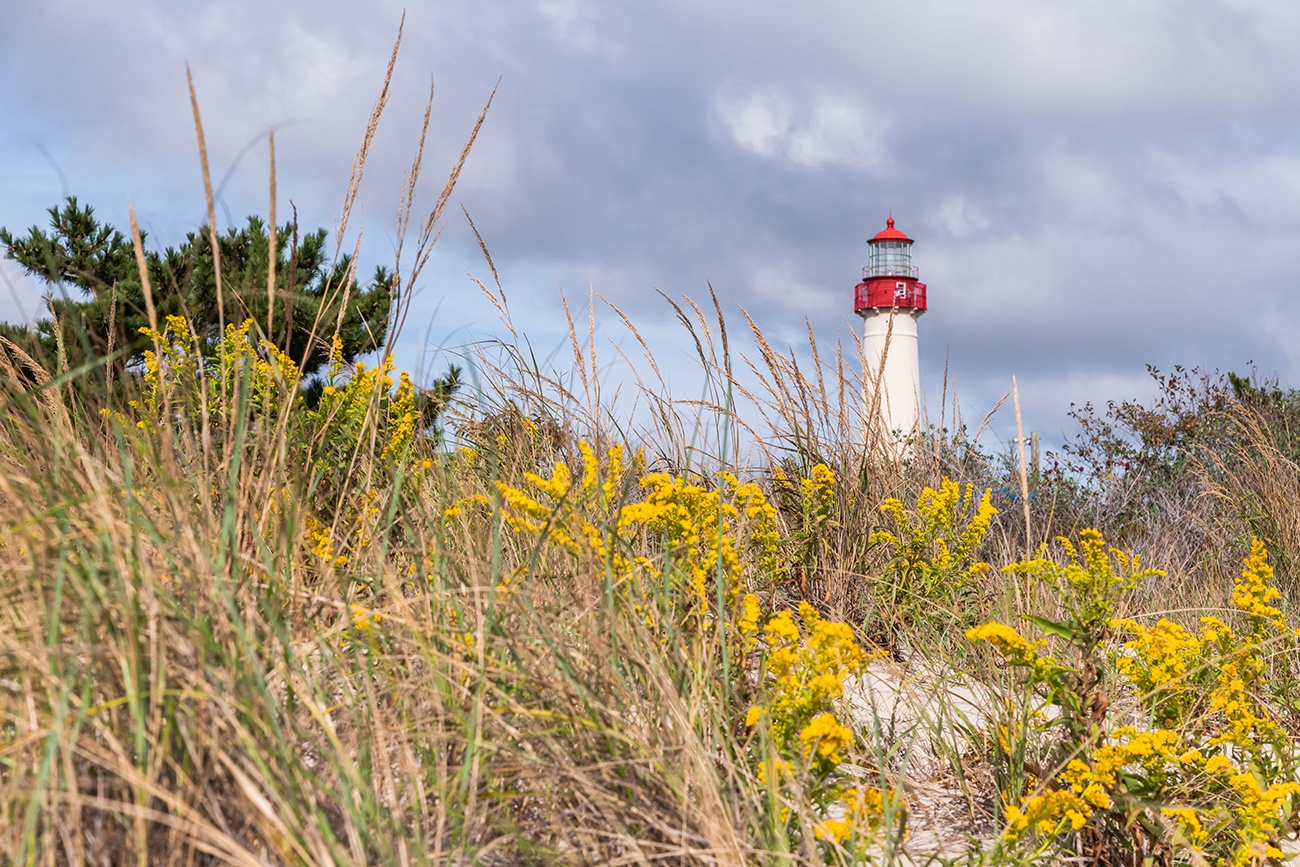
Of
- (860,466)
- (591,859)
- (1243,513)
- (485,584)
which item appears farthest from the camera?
(1243,513)

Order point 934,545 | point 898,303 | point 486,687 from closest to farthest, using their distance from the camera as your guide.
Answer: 1. point 486,687
2. point 934,545
3. point 898,303

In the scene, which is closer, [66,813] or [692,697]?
[66,813]

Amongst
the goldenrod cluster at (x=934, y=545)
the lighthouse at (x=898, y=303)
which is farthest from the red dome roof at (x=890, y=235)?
the goldenrod cluster at (x=934, y=545)

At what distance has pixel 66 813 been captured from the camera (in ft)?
3.94

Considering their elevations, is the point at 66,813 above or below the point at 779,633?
below

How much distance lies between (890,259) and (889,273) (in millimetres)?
266

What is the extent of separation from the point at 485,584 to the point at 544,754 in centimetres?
40

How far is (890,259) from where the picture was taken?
1791 cm

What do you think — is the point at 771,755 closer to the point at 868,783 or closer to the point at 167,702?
the point at 868,783

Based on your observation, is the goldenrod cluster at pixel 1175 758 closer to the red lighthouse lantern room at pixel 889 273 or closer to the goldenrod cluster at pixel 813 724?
the goldenrod cluster at pixel 813 724

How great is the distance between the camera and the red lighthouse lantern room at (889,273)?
1773cm

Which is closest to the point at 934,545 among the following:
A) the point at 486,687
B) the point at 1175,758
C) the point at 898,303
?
the point at 1175,758

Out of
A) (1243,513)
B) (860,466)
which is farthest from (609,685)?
(1243,513)

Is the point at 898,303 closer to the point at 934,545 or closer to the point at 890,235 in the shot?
the point at 890,235
